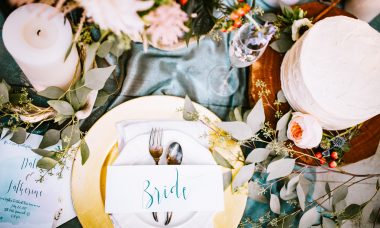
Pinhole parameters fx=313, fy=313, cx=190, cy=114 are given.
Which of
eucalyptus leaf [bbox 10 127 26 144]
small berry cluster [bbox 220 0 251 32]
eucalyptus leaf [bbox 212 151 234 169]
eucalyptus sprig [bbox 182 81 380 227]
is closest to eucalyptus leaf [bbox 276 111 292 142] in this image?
eucalyptus sprig [bbox 182 81 380 227]

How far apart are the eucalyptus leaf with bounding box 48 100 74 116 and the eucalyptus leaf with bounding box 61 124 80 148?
3 cm

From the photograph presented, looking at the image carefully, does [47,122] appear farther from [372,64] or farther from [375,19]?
[375,19]

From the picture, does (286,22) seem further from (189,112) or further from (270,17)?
(189,112)

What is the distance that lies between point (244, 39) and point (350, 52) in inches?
9.1

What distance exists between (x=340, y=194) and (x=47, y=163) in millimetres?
688

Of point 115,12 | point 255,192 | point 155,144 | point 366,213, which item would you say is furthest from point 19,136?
point 366,213

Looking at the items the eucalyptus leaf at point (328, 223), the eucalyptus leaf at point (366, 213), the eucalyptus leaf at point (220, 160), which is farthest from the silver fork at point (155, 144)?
the eucalyptus leaf at point (366, 213)

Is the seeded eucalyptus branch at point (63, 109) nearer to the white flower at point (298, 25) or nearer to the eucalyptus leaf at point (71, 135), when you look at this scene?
the eucalyptus leaf at point (71, 135)

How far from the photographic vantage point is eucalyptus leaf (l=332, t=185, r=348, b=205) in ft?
2.47

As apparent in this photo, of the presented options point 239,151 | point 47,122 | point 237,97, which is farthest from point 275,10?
point 47,122

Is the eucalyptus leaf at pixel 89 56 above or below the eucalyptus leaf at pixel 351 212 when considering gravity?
above

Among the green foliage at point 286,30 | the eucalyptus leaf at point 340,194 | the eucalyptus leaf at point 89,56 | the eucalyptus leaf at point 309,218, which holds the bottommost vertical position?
the eucalyptus leaf at point 309,218

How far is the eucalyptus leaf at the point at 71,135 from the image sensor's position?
71 centimetres

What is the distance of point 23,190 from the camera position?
717 mm
